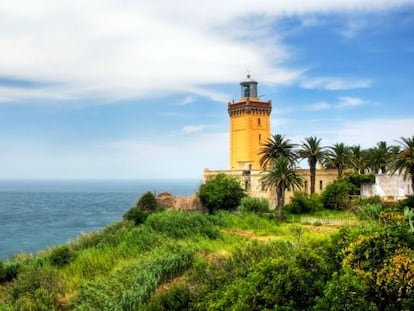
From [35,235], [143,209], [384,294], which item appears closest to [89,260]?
[143,209]

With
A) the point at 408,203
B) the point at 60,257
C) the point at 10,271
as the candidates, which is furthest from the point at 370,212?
the point at 10,271

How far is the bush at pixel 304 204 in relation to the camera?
38.6m

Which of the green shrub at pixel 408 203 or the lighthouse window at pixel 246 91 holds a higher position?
the lighthouse window at pixel 246 91

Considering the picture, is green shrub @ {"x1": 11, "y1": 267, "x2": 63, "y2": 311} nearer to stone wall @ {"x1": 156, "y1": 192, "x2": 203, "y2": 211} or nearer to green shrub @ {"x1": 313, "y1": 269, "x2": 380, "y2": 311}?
green shrub @ {"x1": 313, "y1": 269, "x2": 380, "y2": 311}

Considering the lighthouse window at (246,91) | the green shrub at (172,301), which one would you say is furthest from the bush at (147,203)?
the green shrub at (172,301)

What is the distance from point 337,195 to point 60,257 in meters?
21.1

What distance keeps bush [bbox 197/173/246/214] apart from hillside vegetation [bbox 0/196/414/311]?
4.56 m

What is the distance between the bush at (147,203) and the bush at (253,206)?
7288 millimetres

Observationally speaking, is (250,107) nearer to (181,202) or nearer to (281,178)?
(181,202)

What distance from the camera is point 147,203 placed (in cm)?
4147

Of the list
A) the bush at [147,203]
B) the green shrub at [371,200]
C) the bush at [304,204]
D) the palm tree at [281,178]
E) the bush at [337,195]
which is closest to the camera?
the palm tree at [281,178]

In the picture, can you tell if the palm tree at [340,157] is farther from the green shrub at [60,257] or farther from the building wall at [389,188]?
the green shrub at [60,257]

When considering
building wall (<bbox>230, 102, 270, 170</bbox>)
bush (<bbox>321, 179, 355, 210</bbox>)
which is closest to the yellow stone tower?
building wall (<bbox>230, 102, 270, 170</bbox>)

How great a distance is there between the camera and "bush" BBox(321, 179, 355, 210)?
38.2 m
